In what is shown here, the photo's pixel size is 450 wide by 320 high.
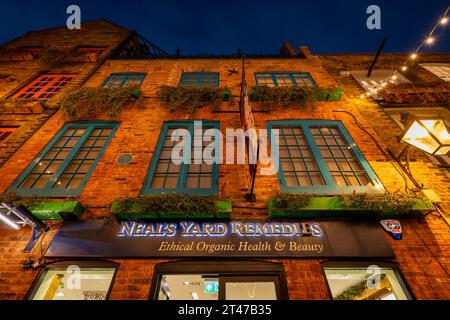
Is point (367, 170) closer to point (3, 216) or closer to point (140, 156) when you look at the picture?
point (140, 156)

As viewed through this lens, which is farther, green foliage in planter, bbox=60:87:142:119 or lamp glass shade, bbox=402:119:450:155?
green foliage in planter, bbox=60:87:142:119

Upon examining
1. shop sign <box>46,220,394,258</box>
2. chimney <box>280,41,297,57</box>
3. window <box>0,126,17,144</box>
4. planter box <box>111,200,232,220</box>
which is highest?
chimney <box>280,41,297,57</box>

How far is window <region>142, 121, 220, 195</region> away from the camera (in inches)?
214

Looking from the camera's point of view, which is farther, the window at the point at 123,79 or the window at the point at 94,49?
the window at the point at 94,49

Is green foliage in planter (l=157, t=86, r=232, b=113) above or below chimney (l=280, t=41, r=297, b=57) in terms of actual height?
below

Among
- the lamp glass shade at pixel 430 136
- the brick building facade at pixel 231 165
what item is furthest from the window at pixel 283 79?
the lamp glass shade at pixel 430 136

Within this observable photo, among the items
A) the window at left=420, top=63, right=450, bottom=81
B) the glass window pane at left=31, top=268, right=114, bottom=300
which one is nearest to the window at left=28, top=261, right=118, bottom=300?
the glass window pane at left=31, top=268, right=114, bottom=300

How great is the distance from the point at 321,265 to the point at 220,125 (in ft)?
15.2

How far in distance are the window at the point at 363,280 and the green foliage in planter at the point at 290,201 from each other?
1187 millimetres

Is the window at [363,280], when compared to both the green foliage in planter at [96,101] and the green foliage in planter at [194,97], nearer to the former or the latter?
→ the green foliage in planter at [194,97]

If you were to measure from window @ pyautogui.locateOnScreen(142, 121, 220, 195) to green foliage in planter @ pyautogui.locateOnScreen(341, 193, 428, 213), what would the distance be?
9.83ft

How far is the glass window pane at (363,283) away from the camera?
4168 mm

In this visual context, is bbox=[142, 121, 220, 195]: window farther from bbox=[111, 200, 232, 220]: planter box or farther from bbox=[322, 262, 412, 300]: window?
bbox=[322, 262, 412, 300]: window
